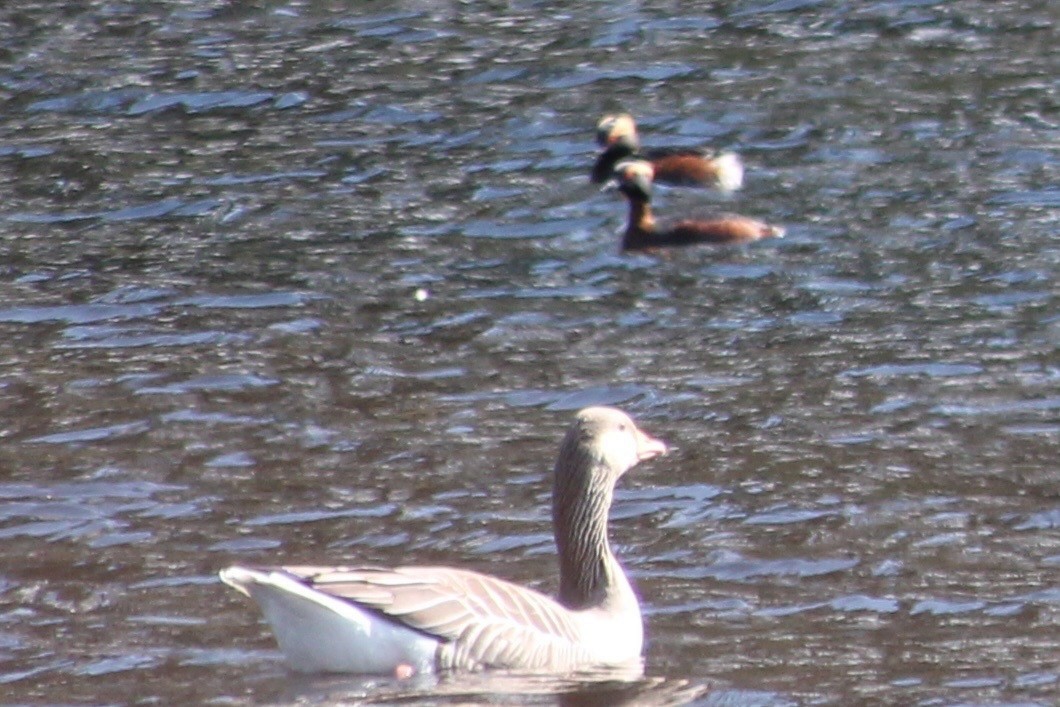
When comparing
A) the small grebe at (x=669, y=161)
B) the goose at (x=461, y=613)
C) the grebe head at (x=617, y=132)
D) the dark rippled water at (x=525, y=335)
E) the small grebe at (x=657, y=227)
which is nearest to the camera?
the goose at (x=461, y=613)

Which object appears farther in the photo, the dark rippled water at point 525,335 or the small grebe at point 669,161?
the small grebe at point 669,161

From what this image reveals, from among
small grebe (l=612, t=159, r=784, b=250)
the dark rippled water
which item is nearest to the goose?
the dark rippled water

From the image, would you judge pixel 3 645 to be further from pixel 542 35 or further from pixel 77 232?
pixel 542 35

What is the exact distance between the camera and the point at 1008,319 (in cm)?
1193

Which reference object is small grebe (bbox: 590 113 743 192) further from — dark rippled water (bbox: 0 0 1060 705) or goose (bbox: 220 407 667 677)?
goose (bbox: 220 407 667 677)

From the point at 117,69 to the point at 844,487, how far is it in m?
11.0

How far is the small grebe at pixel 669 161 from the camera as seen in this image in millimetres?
15523

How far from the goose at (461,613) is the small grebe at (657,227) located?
606 cm

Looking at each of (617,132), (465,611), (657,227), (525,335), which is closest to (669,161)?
(617,132)

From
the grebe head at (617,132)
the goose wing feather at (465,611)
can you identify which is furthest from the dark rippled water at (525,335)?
the grebe head at (617,132)

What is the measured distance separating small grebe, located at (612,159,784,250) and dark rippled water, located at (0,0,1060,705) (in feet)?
0.52

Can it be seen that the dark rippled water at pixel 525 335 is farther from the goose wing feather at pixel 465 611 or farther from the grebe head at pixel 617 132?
the grebe head at pixel 617 132

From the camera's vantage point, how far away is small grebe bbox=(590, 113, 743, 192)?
15.5 m

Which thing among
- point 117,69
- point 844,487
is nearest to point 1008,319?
point 844,487
